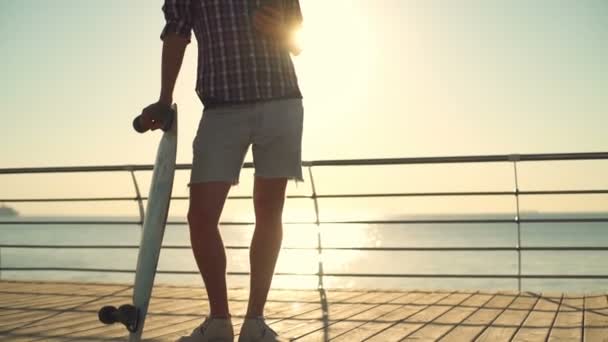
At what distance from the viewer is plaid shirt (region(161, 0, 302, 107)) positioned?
98.2 inches

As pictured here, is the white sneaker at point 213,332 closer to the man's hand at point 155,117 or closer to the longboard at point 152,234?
the longboard at point 152,234

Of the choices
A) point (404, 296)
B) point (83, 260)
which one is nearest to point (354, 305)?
point (404, 296)

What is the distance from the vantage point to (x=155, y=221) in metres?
2.35

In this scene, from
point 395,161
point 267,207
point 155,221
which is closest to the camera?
point 155,221

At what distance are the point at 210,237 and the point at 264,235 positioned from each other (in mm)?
191

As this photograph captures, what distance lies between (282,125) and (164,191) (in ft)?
1.44

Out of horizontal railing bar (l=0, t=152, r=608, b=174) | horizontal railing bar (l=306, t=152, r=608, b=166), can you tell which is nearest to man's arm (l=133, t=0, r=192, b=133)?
horizontal railing bar (l=0, t=152, r=608, b=174)

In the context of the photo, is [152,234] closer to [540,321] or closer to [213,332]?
[213,332]

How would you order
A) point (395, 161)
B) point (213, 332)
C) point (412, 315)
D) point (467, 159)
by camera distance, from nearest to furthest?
1. point (213, 332)
2. point (412, 315)
3. point (467, 159)
4. point (395, 161)

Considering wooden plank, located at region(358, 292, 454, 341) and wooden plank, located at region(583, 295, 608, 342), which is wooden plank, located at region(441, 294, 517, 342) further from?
wooden plank, located at region(583, 295, 608, 342)

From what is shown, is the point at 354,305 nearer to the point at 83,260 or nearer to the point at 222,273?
the point at 222,273

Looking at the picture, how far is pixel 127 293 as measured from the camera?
4.50m

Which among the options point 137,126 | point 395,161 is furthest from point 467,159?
point 137,126

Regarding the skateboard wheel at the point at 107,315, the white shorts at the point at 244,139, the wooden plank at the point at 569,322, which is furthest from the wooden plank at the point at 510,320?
the skateboard wheel at the point at 107,315
